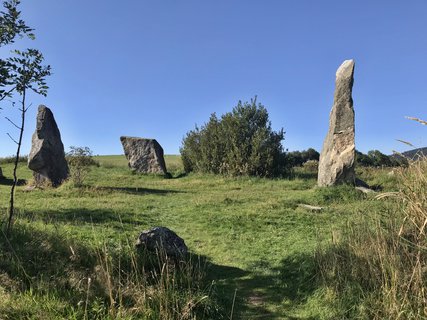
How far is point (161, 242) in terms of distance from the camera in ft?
22.5

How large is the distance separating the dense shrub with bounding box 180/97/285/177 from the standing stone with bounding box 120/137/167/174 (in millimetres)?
2289

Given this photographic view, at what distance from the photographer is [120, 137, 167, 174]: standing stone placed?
2522 centimetres

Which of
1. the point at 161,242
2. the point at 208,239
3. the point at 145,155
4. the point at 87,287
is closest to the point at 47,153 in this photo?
the point at 145,155

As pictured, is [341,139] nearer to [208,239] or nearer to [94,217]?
[208,239]

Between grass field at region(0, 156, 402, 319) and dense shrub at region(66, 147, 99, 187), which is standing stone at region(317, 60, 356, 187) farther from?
dense shrub at region(66, 147, 99, 187)

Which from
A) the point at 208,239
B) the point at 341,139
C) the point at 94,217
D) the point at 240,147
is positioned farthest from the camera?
the point at 240,147

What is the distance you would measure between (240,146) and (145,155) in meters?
5.88

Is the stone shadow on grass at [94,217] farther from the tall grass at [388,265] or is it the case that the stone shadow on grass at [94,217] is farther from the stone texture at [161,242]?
the tall grass at [388,265]

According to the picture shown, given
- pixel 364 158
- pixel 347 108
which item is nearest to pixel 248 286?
pixel 347 108

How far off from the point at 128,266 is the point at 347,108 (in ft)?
41.6

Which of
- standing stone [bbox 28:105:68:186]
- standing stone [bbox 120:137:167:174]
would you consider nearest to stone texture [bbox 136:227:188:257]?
standing stone [bbox 28:105:68:186]

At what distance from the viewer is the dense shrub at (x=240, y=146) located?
76.3 feet

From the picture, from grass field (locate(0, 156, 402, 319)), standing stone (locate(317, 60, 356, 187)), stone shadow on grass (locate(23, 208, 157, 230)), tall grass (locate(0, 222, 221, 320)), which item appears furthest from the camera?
standing stone (locate(317, 60, 356, 187))

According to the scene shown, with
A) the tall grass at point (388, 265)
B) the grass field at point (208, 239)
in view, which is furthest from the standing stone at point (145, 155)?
the tall grass at point (388, 265)
